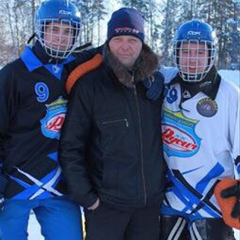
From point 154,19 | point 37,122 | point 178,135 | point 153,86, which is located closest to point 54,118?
point 37,122

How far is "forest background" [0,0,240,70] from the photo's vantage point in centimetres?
4270

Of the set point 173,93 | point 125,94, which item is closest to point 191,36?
point 173,93

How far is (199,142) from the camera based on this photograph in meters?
3.21

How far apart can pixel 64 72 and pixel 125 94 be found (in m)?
0.45

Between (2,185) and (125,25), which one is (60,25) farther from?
(2,185)

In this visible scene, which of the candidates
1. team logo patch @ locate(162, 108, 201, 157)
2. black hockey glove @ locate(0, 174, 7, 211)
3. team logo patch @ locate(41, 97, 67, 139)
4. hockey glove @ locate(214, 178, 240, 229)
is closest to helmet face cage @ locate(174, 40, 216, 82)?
team logo patch @ locate(162, 108, 201, 157)

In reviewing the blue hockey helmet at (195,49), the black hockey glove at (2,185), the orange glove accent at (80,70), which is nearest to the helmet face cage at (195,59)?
the blue hockey helmet at (195,49)

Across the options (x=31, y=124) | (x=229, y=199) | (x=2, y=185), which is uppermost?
(x=31, y=124)

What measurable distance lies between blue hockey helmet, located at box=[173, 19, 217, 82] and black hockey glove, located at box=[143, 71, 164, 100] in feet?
0.54

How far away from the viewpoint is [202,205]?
10.8ft

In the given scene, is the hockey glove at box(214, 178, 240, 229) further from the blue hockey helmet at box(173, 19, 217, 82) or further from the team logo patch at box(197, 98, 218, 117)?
the blue hockey helmet at box(173, 19, 217, 82)

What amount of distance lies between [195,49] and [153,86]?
0.38m

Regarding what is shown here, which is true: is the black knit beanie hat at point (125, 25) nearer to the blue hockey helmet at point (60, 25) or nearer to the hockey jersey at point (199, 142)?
the blue hockey helmet at point (60, 25)

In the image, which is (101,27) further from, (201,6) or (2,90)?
(2,90)
